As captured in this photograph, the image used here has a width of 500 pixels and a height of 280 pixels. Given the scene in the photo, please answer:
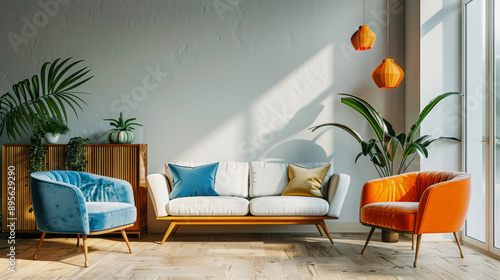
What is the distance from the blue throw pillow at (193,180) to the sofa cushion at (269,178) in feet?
1.36

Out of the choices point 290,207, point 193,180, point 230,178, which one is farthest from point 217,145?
point 290,207

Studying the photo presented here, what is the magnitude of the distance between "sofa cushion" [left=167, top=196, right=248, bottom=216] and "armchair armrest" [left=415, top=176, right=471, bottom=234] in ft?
5.17

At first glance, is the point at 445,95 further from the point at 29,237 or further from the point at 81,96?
the point at 29,237

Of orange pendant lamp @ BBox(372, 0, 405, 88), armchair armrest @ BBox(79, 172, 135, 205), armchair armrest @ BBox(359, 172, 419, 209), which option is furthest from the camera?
orange pendant lamp @ BBox(372, 0, 405, 88)

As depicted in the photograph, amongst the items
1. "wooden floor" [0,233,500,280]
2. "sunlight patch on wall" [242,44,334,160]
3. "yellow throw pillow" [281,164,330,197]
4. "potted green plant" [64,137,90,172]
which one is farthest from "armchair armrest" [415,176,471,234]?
"potted green plant" [64,137,90,172]

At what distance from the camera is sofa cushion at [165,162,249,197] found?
4469 mm

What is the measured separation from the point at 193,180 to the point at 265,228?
1.01 meters

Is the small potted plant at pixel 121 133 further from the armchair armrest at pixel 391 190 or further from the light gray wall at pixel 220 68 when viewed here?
the armchair armrest at pixel 391 190

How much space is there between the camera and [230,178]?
4.50 meters

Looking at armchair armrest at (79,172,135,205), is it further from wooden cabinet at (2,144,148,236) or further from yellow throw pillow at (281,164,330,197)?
yellow throw pillow at (281,164,330,197)

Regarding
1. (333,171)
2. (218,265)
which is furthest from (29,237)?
(333,171)

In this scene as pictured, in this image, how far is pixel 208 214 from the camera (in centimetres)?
405

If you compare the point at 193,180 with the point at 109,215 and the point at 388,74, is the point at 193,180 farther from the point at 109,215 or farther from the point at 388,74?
the point at 388,74

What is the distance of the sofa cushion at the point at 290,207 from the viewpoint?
4.02 metres
